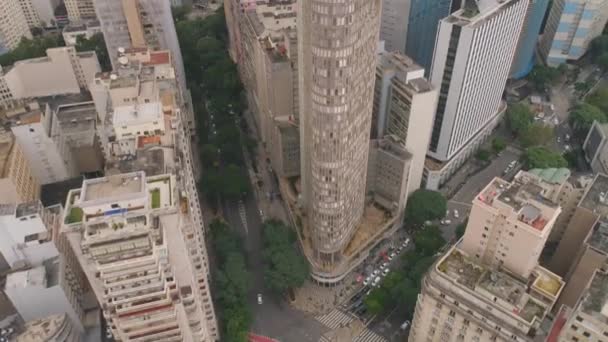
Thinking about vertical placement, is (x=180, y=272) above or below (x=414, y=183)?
above

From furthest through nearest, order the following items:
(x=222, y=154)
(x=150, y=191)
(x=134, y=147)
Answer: (x=222, y=154) < (x=134, y=147) < (x=150, y=191)

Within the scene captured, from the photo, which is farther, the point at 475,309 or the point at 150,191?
the point at 475,309

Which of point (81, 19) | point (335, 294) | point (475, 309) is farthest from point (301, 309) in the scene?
point (81, 19)

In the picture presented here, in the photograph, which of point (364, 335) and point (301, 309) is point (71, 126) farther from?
point (364, 335)

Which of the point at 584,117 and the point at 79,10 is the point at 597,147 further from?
the point at 79,10

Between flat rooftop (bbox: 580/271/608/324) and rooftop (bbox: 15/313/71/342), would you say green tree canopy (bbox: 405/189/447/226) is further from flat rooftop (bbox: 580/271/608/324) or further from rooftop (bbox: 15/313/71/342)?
rooftop (bbox: 15/313/71/342)

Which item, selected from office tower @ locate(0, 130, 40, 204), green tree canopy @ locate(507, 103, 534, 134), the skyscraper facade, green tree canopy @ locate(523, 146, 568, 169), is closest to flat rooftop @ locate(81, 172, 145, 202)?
office tower @ locate(0, 130, 40, 204)
